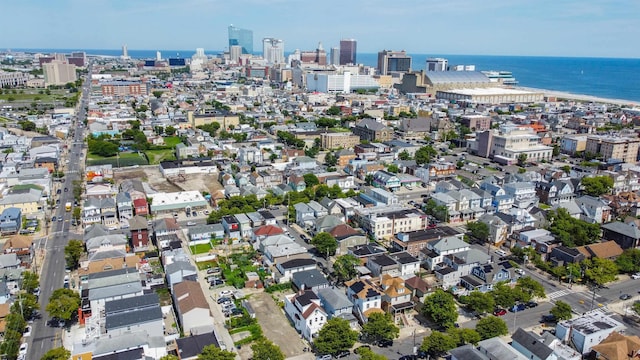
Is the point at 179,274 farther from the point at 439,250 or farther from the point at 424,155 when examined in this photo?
the point at 424,155

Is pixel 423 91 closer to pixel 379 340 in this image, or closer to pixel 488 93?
pixel 488 93

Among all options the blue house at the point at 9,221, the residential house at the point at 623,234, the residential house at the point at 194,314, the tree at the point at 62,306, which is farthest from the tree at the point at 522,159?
the blue house at the point at 9,221

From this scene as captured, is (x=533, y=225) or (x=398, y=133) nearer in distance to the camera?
(x=533, y=225)

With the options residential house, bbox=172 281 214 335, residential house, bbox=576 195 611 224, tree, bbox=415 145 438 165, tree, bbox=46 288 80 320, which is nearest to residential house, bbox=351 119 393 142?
tree, bbox=415 145 438 165

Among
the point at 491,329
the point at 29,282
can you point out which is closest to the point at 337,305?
the point at 491,329

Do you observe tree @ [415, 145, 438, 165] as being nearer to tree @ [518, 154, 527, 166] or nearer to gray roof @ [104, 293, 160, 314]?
tree @ [518, 154, 527, 166]

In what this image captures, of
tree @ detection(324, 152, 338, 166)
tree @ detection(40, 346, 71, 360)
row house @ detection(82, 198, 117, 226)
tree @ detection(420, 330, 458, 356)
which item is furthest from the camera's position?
tree @ detection(324, 152, 338, 166)

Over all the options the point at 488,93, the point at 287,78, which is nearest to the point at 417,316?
the point at 488,93
